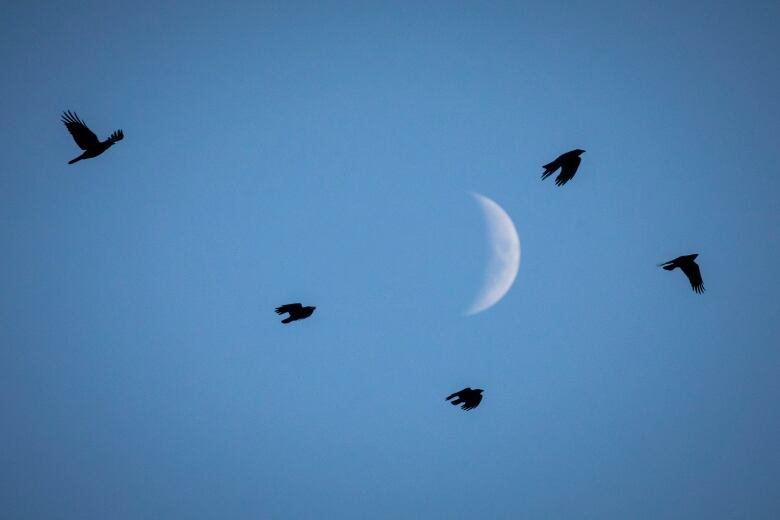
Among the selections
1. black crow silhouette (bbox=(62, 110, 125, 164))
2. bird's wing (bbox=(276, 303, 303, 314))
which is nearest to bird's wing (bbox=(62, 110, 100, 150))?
black crow silhouette (bbox=(62, 110, 125, 164))

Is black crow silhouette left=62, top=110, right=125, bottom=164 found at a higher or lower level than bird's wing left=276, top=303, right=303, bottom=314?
higher

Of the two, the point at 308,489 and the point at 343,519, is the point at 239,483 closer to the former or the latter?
the point at 308,489

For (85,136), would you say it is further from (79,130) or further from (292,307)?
(292,307)

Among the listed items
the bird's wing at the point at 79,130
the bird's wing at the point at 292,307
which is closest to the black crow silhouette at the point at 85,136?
the bird's wing at the point at 79,130

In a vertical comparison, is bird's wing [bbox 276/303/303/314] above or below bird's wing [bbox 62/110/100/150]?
below

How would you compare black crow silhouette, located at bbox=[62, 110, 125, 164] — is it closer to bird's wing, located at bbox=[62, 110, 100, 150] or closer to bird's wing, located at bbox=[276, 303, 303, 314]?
bird's wing, located at bbox=[62, 110, 100, 150]

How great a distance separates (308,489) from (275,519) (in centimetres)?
624

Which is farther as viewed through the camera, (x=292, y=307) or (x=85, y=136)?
(x=292, y=307)

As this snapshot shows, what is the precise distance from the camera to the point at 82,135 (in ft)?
39.3

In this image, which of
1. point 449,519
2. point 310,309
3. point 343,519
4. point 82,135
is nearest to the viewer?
point 82,135

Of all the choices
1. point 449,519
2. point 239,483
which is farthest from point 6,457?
point 449,519

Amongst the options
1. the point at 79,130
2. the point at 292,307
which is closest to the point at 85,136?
the point at 79,130

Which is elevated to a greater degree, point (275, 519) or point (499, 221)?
point (499, 221)

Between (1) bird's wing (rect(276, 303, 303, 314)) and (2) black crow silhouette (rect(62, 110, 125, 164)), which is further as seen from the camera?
(1) bird's wing (rect(276, 303, 303, 314))
